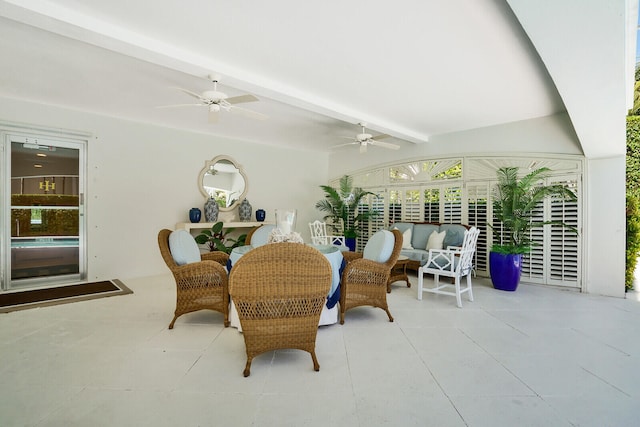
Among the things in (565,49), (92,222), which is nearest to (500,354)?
(565,49)

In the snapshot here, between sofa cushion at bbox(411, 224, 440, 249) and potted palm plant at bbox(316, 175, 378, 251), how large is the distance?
1.19m

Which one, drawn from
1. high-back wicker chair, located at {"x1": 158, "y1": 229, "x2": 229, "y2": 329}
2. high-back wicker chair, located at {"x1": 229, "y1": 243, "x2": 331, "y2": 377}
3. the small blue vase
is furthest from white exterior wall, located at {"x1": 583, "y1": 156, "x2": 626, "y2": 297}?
the small blue vase

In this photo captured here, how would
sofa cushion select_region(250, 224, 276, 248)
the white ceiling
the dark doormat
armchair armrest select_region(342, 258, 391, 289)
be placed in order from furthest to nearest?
sofa cushion select_region(250, 224, 276, 248) < the dark doormat < armchair armrest select_region(342, 258, 391, 289) < the white ceiling

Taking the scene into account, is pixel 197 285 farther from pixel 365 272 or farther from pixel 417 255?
pixel 417 255

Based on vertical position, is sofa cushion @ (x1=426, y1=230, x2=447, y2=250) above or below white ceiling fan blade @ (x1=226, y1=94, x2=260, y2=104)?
below

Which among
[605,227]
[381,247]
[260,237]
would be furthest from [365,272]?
[605,227]

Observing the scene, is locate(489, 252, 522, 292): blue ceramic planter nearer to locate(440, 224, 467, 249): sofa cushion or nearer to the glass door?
locate(440, 224, 467, 249): sofa cushion

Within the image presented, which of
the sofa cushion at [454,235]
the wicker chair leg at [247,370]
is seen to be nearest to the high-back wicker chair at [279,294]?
the wicker chair leg at [247,370]

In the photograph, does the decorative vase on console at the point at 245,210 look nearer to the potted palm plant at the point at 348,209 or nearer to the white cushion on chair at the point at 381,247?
the potted palm plant at the point at 348,209

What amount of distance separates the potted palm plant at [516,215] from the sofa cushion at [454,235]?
544 millimetres

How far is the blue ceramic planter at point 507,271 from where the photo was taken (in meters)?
4.43

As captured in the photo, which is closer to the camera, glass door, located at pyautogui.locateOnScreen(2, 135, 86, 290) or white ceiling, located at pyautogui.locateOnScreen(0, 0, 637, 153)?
white ceiling, located at pyautogui.locateOnScreen(0, 0, 637, 153)

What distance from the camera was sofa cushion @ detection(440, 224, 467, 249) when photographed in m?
5.14

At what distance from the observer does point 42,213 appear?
456 centimetres
